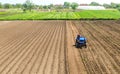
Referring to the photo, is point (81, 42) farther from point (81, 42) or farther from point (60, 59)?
point (60, 59)

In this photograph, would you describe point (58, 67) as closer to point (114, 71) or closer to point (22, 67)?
point (22, 67)

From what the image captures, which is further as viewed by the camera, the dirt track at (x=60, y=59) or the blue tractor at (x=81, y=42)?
the blue tractor at (x=81, y=42)

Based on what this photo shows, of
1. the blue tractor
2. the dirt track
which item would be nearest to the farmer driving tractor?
the blue tractor

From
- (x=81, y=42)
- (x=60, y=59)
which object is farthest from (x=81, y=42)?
(x=60, y=59)

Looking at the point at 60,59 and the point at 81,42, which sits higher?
the point at 81,42

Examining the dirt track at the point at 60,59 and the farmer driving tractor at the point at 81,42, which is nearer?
the dirt track at the point at 60,59

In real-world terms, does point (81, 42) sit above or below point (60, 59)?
above

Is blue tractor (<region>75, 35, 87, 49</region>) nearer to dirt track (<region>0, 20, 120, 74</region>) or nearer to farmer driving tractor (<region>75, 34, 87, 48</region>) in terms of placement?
farmer driving tractor (<region>75, 34, 87, 48</region>)

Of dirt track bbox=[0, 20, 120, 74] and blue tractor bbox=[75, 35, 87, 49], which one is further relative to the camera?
blue tractor bbox=[75, 35, 87, 49]

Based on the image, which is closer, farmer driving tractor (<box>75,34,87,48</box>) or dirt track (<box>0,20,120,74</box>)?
dirt track (<box>0,20,120,74</box>)

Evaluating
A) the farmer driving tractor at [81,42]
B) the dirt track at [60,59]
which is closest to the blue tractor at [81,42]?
the farmer driving tractor at [81,42]

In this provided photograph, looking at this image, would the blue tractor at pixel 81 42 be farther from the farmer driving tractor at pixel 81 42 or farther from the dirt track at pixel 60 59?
the dirt track at pixel 60 59

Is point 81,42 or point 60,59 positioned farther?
point 81,42

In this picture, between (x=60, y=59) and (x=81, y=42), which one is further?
(x=81, y=42)
